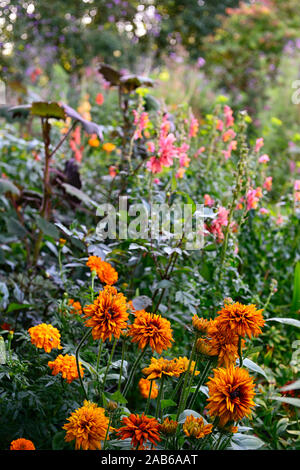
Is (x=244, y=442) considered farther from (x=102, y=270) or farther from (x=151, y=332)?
(x=102, y=270)

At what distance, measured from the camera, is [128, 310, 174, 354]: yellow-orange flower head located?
0.91 metres

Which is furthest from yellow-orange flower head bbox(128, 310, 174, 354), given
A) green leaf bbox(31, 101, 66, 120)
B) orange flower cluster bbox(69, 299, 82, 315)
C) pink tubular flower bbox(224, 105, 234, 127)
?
pink tubular flower bbox(224, 105, 234, 127)

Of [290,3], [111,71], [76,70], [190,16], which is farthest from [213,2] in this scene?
[111,71]

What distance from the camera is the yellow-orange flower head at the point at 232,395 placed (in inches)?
32.4

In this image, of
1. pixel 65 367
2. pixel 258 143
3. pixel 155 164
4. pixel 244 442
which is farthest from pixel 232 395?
pixel 258 143

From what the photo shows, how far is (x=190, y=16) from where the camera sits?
362 inches

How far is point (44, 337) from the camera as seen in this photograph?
1062 millimetres

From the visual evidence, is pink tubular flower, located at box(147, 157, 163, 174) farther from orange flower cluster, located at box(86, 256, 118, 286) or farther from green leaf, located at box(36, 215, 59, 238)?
orange flower cluster, located at box(86, 256, 118, 286)

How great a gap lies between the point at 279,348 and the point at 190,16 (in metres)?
8.85

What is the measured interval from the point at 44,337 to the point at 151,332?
291 mm

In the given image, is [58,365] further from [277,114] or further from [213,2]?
[213,2]

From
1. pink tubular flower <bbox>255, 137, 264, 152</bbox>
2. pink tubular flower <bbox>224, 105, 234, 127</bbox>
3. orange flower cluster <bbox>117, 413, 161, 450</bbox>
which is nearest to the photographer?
orange flower cluster <bbox>117, 413, 161, 450</bbox>

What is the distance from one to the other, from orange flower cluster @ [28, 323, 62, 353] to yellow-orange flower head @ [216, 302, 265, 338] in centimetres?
42

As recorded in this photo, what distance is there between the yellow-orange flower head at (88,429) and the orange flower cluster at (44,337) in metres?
0.24
